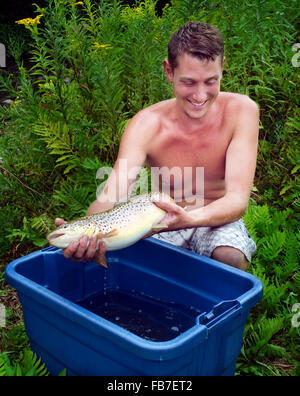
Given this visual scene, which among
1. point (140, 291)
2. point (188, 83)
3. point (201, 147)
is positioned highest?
point (188, 83)

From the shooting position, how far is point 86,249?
205 cm

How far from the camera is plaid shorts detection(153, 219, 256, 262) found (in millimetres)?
2518

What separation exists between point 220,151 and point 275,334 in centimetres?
115

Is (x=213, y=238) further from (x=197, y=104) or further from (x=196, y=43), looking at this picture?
(x=196, y=43)

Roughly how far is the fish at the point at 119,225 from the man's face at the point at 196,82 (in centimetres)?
69

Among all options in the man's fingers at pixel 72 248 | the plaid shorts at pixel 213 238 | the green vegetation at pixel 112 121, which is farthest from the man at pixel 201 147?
Answer: the green vegetation at pixel 112 121

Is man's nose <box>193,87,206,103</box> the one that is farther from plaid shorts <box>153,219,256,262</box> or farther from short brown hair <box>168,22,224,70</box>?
plaid shorts <box>153,219,256,262</box>

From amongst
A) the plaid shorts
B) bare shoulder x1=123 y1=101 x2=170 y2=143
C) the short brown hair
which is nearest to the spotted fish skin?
the plaid shorts

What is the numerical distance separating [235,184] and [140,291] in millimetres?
857

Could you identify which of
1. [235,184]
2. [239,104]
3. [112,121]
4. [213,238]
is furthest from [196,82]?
[112,121]

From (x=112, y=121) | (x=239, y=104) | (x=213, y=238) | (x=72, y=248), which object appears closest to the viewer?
(x=72, y=248)

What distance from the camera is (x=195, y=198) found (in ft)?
9.65

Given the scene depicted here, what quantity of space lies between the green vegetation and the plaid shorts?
0.35 meters

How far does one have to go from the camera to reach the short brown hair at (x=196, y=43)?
2.48 meters
